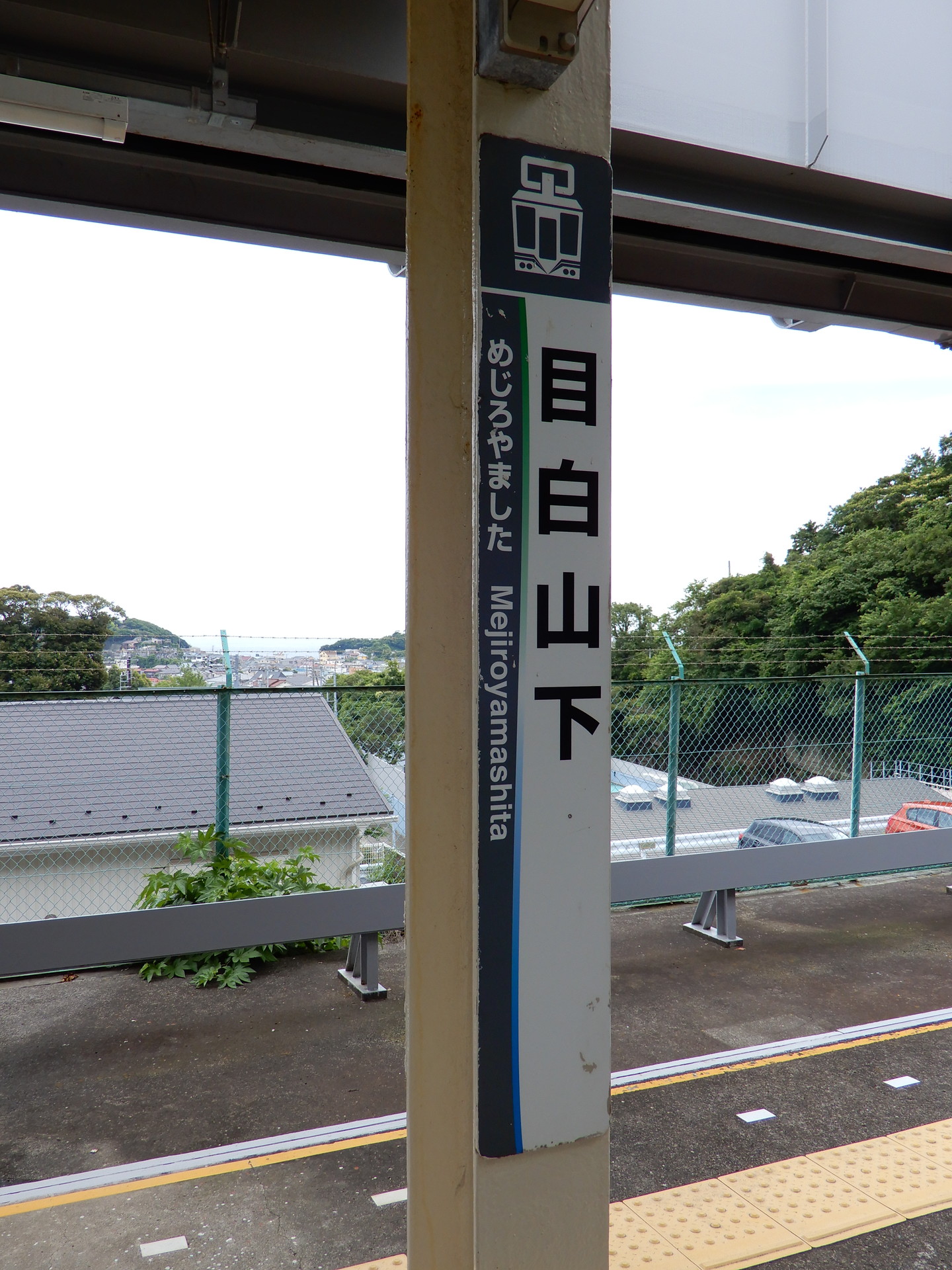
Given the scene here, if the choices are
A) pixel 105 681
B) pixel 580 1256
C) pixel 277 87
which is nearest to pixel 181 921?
pixel 580 1256

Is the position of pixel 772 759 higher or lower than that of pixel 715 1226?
higher

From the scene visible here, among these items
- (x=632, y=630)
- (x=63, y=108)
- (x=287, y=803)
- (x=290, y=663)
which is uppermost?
(x=63, y=108)

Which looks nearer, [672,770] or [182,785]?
[182,785]

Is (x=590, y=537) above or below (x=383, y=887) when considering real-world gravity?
above

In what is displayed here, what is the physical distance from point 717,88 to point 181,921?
492 centimetres

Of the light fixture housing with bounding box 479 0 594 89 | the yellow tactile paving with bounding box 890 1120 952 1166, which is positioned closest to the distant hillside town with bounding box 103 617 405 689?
the yellow tactile paving with bounding box 890 1120 952 1166

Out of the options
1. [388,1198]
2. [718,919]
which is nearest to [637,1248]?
[388,1198]

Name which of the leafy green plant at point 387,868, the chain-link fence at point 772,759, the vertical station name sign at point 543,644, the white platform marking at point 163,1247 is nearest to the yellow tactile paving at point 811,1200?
the vertical station name sign at point 543,644

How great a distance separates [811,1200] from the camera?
352 centimetres

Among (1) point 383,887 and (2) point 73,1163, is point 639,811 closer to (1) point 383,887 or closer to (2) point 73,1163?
(1) point 383,887

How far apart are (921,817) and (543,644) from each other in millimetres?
7688

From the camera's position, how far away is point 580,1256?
7.58ft

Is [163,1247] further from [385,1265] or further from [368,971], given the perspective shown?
[368,971]

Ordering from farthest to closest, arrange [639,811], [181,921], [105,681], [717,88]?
[105,681], [639,811], [181,921], [717,88]
